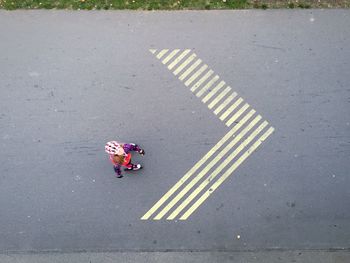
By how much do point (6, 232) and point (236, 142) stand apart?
4541mm

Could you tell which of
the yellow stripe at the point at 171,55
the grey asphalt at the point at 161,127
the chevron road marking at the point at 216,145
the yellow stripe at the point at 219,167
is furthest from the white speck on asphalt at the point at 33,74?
the yellow stripe at the point at 219,167

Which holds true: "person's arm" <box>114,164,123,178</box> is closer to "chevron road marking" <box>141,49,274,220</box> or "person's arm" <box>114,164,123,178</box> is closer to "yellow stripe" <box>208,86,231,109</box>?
"chevron road marking" <box>141,49,274,220</box>

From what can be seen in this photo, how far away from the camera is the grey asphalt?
7938mm

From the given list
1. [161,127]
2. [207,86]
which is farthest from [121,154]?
[207,86]

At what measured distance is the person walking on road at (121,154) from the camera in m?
7.62

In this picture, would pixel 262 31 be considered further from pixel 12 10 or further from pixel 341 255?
pixel 12 10

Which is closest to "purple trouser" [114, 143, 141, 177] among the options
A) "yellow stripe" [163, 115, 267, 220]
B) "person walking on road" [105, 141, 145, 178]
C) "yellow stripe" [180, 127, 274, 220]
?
"person walking on road" [105, 141, 145, 178]

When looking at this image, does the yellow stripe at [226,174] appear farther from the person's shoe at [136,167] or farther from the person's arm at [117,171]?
the person's arm at [117,171]

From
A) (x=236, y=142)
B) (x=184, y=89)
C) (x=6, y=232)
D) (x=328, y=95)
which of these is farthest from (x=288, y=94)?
(x=6, y=232)

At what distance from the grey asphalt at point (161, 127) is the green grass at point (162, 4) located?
18 centimetres

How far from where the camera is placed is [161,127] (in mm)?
8531

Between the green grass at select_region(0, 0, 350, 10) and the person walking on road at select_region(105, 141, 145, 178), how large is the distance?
3.11 m

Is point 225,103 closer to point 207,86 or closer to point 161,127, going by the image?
point 207,86

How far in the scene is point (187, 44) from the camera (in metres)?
9.09
